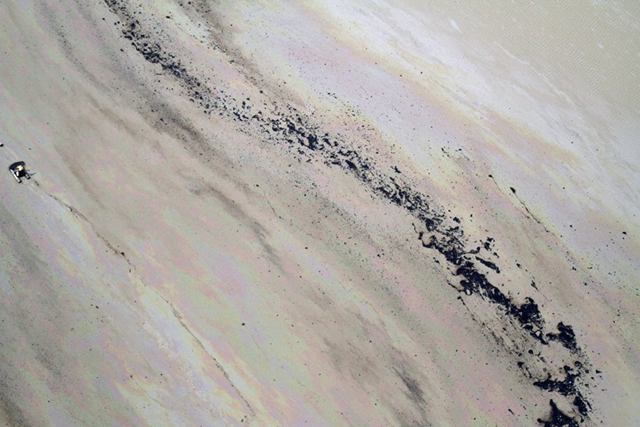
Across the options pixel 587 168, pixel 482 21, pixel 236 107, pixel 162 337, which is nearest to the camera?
pixel 162 337

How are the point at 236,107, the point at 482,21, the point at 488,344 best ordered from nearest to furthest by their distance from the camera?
the point at 488,344 → the point at 236,107 → the point at 482,21

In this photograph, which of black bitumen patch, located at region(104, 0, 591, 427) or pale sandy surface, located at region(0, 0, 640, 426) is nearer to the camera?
pale sandy surface, located at region(0, 0, 640, 426)

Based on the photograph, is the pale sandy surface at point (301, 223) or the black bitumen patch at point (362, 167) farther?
the black bitumen patch at point (362, 167)

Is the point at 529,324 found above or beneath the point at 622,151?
beneath

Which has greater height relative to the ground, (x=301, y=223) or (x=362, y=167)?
(x=362, y=167)

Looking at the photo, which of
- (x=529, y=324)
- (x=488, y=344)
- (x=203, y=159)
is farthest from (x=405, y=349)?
(x=203, y=159)

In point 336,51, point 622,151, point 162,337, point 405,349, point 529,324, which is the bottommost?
point 162,337

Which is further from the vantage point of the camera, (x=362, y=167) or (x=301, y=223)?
(x=362, y=167)

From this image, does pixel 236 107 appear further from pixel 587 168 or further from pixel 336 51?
pixel 587 168
